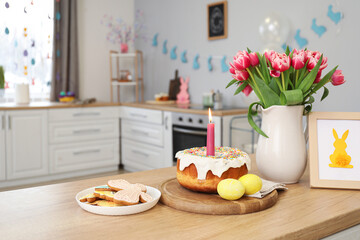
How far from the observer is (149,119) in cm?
428

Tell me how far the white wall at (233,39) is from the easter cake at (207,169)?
2396mm

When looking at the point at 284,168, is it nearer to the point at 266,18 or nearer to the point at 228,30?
the point at 266,18

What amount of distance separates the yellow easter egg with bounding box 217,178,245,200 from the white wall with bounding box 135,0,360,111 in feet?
8.05

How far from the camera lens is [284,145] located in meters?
1.20

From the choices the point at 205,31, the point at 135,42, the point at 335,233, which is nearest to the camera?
the point at 335,233

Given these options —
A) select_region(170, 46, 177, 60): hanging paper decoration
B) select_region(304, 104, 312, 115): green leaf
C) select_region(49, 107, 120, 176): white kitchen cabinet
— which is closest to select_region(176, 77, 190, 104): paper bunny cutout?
select_region(170, 46, 177, 60): hanging paper decoration

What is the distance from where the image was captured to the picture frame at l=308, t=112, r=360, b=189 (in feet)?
3.83

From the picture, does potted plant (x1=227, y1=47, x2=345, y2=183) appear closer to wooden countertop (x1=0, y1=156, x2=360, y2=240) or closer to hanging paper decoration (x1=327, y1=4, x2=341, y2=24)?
wooden countertop (x1=0, y1=156, x2=360, y2=240)

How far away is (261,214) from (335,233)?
0.19m

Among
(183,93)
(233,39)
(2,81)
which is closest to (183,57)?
(183,93)

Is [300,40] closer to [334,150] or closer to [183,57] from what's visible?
[183,57]

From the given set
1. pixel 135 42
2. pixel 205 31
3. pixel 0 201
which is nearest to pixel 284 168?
pixel 0 201

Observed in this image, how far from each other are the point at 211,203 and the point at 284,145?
1.20ft

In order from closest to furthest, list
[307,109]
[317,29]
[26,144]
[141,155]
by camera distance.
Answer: [307,109] → [317,29] → [26,144] → [141,155]
